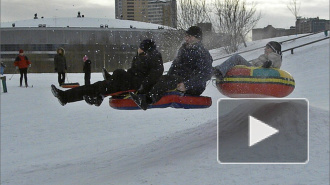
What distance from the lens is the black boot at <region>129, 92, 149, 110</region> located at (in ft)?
22.1

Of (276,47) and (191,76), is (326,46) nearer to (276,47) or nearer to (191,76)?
(276,47)

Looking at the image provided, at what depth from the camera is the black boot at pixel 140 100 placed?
6746 millimetres

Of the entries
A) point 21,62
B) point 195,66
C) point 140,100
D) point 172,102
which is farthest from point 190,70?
point 21,62

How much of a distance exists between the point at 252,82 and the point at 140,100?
8.59 feet

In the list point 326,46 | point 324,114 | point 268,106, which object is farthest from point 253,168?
point 326,46

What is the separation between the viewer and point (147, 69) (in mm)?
7324

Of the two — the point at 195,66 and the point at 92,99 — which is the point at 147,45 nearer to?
the point at 195,66

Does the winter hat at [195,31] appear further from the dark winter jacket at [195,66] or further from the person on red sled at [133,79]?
the person on red sled at [133,79]

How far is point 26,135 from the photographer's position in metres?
12.5

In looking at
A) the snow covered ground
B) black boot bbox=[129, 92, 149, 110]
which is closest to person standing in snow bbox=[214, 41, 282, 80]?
the snow covered ground

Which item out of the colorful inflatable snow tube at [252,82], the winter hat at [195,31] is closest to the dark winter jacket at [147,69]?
the winter hat at [195,31]

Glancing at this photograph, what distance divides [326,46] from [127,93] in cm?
1813

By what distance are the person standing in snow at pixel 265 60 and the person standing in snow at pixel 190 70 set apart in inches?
37.6

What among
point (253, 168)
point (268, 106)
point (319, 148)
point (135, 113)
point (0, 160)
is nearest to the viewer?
point (253, 168)
